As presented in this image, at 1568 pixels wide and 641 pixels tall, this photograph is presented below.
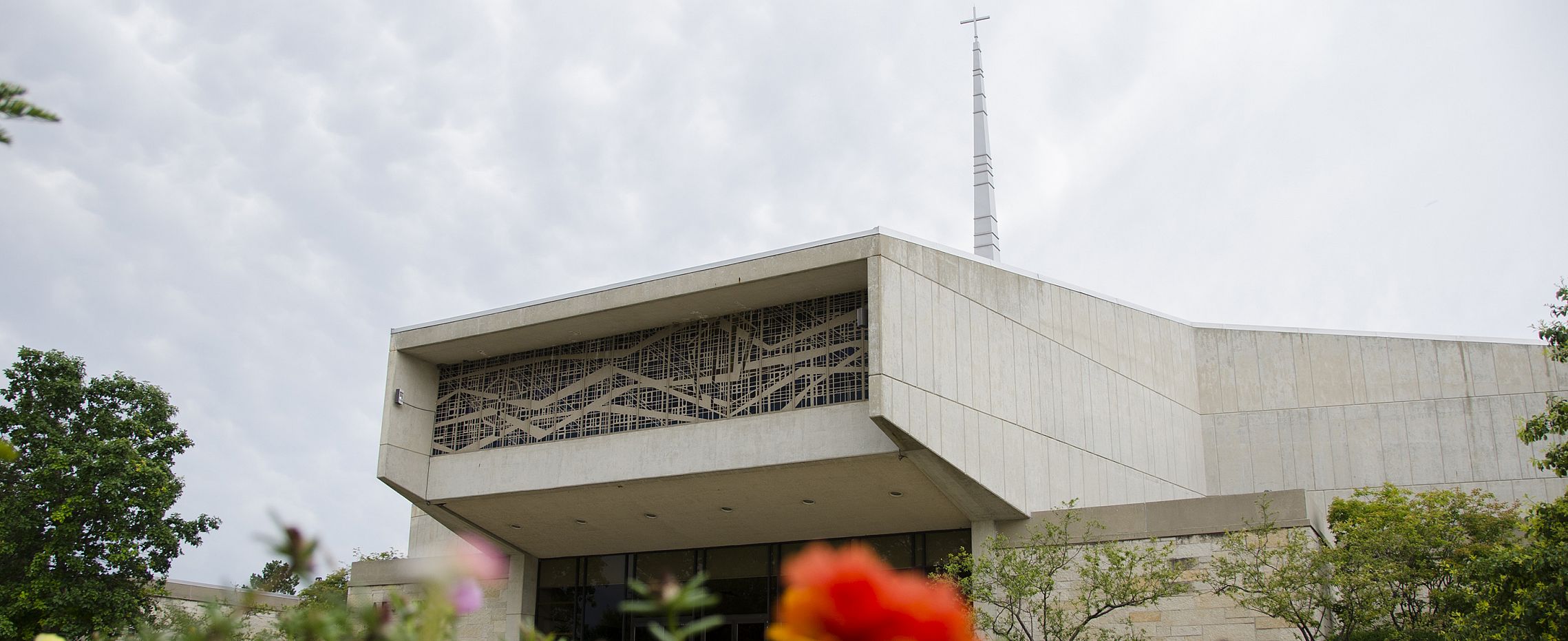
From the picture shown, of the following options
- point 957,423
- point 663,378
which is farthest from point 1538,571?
point 663,378

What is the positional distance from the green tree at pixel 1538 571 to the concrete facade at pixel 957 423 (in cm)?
436

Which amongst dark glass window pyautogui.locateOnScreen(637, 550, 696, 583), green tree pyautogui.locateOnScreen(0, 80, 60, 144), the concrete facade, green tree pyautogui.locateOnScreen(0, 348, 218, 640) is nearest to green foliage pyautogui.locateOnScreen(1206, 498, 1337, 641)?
the concrete facade

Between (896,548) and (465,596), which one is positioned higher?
(896,548)

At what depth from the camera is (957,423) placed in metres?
20.0

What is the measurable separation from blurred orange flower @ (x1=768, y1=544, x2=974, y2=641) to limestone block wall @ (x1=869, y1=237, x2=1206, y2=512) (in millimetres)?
17209

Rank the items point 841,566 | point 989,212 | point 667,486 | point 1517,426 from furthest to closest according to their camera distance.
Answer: point 989,212 → point 1517,426 → point 667,486 → point 841,566

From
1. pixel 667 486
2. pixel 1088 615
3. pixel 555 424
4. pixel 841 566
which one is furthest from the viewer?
pixel 555 424

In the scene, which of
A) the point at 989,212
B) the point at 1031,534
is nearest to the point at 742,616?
the point at 1031,534

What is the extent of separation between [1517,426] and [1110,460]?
888 cm

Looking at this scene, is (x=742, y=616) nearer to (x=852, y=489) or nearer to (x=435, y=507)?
(x=852, y=489)

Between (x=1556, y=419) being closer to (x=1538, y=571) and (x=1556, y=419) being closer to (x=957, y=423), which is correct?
(x=1538, y=571)

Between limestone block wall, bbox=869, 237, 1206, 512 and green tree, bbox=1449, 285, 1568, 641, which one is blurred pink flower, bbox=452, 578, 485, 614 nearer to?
green tree, bbox=1449, 285, 1568, 641

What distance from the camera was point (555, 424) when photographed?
934 inches

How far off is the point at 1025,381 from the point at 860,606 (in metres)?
21.0
